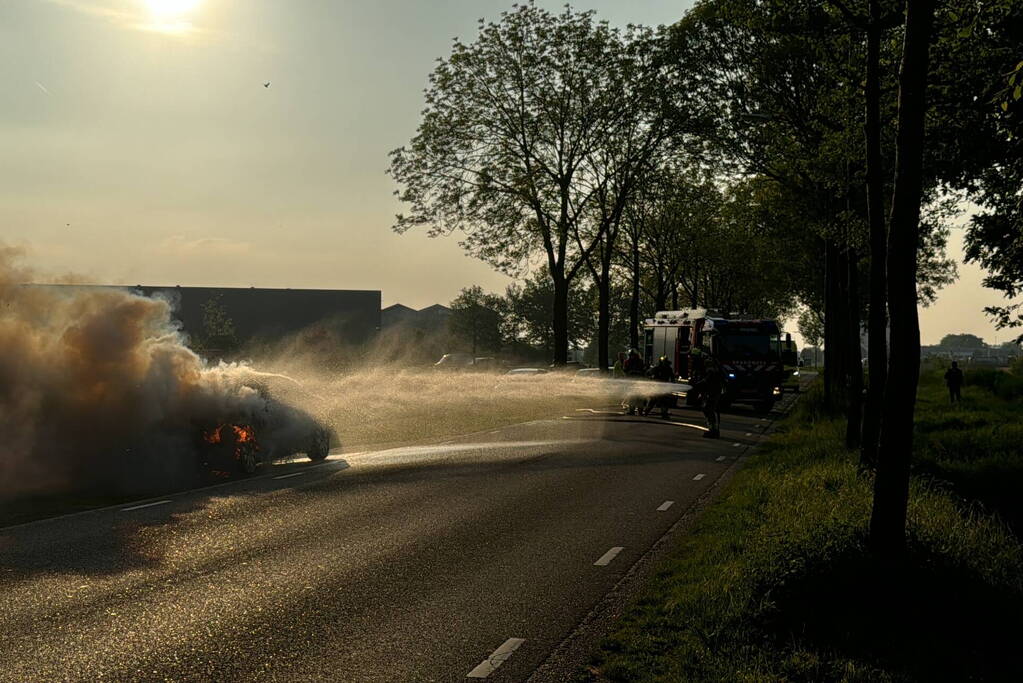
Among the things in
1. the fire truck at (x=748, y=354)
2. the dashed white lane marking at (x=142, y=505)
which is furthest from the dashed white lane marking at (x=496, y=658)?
the fire truck at (x=748, y=354)

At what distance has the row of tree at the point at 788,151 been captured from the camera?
944cm

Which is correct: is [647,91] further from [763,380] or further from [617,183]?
[763,380]

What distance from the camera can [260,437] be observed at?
59.9ft

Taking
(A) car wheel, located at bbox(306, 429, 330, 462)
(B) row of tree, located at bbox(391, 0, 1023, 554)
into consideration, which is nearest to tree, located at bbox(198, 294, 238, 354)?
(B) row of tree, located at bbox(391, 0, 1023, 554)

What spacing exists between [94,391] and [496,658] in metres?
12.3

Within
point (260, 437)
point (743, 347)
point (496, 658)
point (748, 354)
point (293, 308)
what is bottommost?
point (496, 658)

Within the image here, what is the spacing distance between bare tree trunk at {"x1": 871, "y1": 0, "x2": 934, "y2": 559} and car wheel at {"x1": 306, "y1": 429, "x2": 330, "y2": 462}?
1243 centimetres

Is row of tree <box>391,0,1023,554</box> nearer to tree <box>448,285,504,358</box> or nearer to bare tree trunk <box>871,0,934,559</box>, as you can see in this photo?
bare tree trunk <box>871,0,934,559</box>

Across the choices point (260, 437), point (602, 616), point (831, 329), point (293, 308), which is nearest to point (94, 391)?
point (260, 437)

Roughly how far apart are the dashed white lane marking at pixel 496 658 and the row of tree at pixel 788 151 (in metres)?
3.52

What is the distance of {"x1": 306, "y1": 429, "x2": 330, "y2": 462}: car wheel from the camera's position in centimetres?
1934

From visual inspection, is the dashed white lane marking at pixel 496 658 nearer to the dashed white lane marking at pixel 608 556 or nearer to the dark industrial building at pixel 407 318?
the dashed white lane marking at pixel 608 556

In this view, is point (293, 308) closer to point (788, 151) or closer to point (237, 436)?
point (788, 151)

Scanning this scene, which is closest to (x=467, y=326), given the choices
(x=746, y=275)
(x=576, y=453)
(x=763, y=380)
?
(x=746, y=275)
